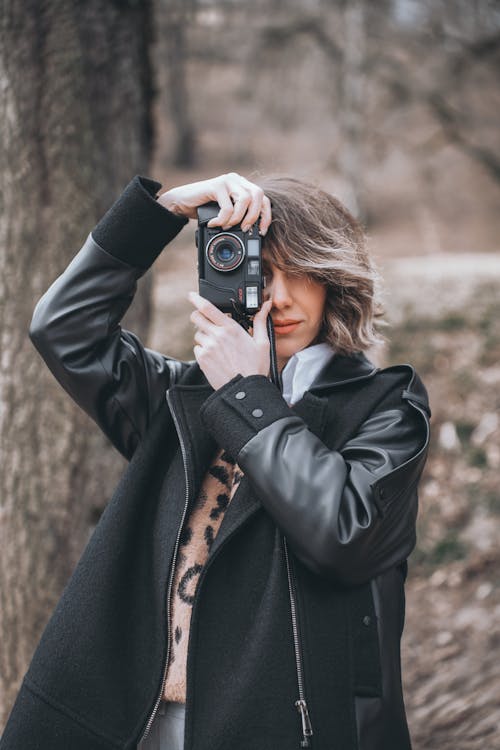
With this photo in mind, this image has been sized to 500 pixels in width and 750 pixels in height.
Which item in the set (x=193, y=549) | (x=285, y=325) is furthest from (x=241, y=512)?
(x=285, y=325)

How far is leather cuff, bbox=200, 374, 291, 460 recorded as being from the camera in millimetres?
1716

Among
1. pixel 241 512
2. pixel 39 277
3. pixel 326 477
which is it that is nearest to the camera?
pixel 326 477

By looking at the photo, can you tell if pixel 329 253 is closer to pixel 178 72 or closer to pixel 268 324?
pixel 268 324

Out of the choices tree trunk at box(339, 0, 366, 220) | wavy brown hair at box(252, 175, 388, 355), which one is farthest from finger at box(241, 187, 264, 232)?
tree trunk at box(339, 0, 366, 220)

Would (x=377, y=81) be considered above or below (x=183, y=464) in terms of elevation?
above

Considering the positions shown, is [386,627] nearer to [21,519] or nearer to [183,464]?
[183,464]

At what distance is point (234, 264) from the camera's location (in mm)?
1858

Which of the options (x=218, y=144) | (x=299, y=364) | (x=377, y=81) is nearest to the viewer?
Answer: (x=299, y=364)

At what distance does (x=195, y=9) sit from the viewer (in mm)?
10609

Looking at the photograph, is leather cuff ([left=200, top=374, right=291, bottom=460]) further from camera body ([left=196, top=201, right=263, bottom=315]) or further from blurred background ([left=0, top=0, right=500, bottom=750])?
blurred background ([left=0, top=0, right=500, bottom=750])

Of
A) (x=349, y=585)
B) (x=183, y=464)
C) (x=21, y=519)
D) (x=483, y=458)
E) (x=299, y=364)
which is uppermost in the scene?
(x=299, y=364)

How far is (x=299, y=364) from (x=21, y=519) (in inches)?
55.2

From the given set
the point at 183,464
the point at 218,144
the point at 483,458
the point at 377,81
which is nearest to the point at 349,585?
the point at 183,464

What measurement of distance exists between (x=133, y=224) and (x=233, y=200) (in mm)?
271
